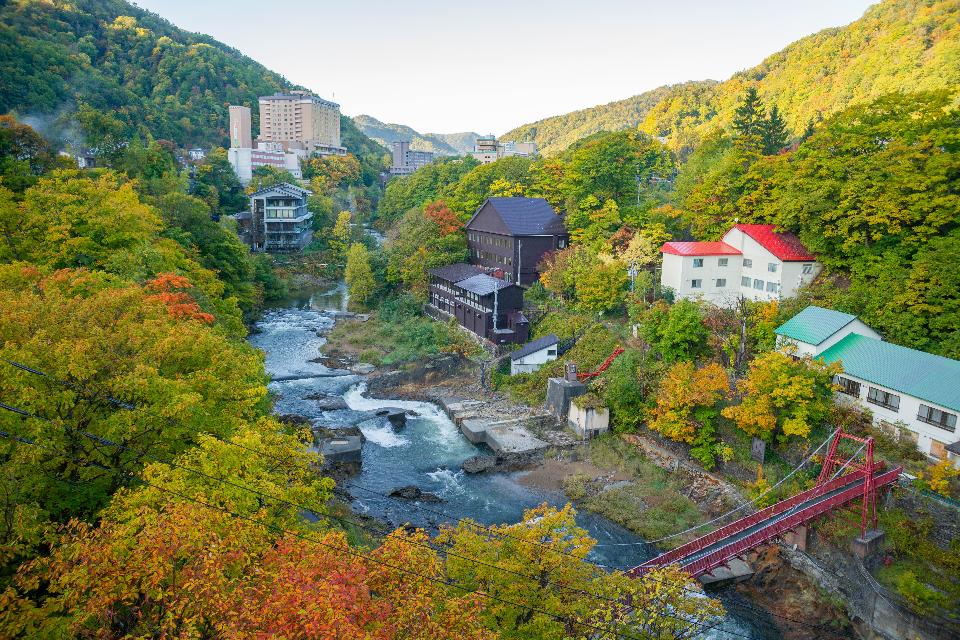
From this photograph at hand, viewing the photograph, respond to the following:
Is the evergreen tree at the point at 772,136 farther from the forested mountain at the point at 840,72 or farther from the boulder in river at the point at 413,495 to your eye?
the boulder in river at the point at 413,495

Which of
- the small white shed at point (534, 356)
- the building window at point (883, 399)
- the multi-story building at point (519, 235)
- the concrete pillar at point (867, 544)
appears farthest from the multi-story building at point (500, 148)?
the concrete pillar at point (867, 544)

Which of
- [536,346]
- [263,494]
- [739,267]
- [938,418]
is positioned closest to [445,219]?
[536,346]

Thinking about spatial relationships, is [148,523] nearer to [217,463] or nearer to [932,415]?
[217,463]

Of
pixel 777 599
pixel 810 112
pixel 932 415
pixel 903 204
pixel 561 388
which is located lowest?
pixel 777 599

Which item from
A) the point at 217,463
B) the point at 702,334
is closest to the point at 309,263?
the point at 702,334

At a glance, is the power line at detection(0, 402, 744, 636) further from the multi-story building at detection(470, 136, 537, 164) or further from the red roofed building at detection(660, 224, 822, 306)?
the multi-story building at detection(470, 136, 537, 164)

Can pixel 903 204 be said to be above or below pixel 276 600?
above
